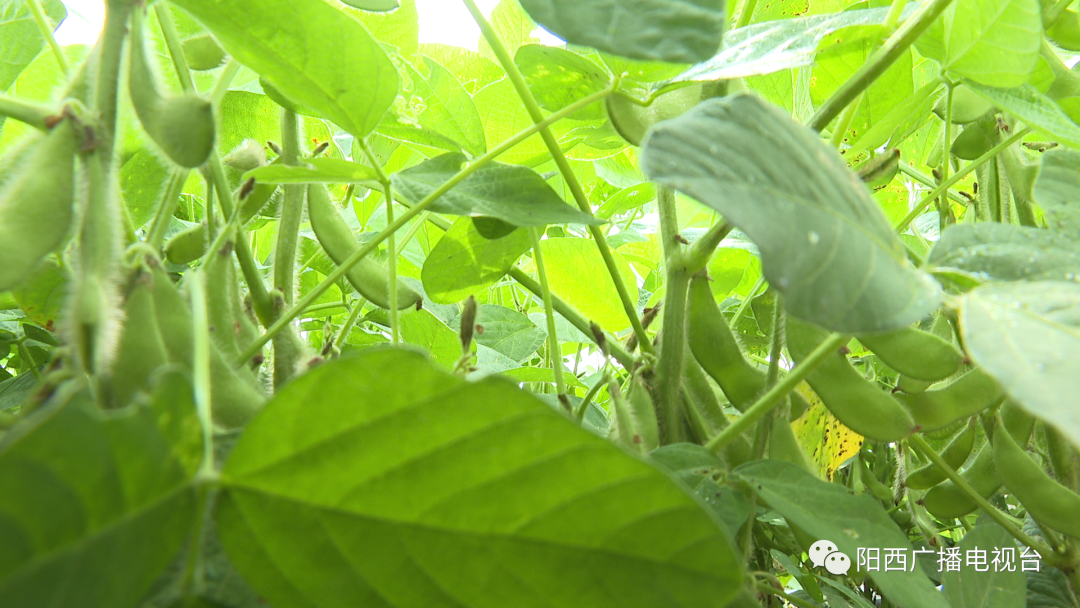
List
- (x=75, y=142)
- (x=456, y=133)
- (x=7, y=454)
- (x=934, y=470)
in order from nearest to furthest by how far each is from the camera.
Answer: (x=7, y=454)
(x=75, y=142)
(x=456, y=133)
(x=934, y=470)

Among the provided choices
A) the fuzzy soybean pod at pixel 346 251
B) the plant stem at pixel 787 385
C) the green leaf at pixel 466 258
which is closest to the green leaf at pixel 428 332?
the green leaf at pixel 466 258

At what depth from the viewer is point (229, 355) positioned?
48 centimetres

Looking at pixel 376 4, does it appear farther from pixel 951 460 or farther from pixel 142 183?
pixel 951 460

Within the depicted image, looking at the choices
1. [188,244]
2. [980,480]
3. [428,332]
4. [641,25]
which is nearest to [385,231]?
[188,244]

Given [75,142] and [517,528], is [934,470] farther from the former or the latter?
[75,142]

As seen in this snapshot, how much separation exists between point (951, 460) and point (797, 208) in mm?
718

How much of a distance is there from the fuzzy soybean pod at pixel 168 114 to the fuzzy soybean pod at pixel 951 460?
0.86 m

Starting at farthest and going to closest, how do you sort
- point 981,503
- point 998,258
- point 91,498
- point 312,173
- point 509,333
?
point 509,333 → point 981,503 → point 312,173 → point 998,258 → point 91,498

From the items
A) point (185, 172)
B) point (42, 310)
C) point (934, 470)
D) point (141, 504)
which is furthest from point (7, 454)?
point (934, 470)

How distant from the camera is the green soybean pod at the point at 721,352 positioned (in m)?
0.69

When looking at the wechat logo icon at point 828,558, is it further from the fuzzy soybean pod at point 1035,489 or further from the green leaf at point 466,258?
the green leaf at point 466,258

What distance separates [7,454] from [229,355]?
267 millimetres

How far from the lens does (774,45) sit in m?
0.53

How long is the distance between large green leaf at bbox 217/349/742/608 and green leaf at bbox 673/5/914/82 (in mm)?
312
